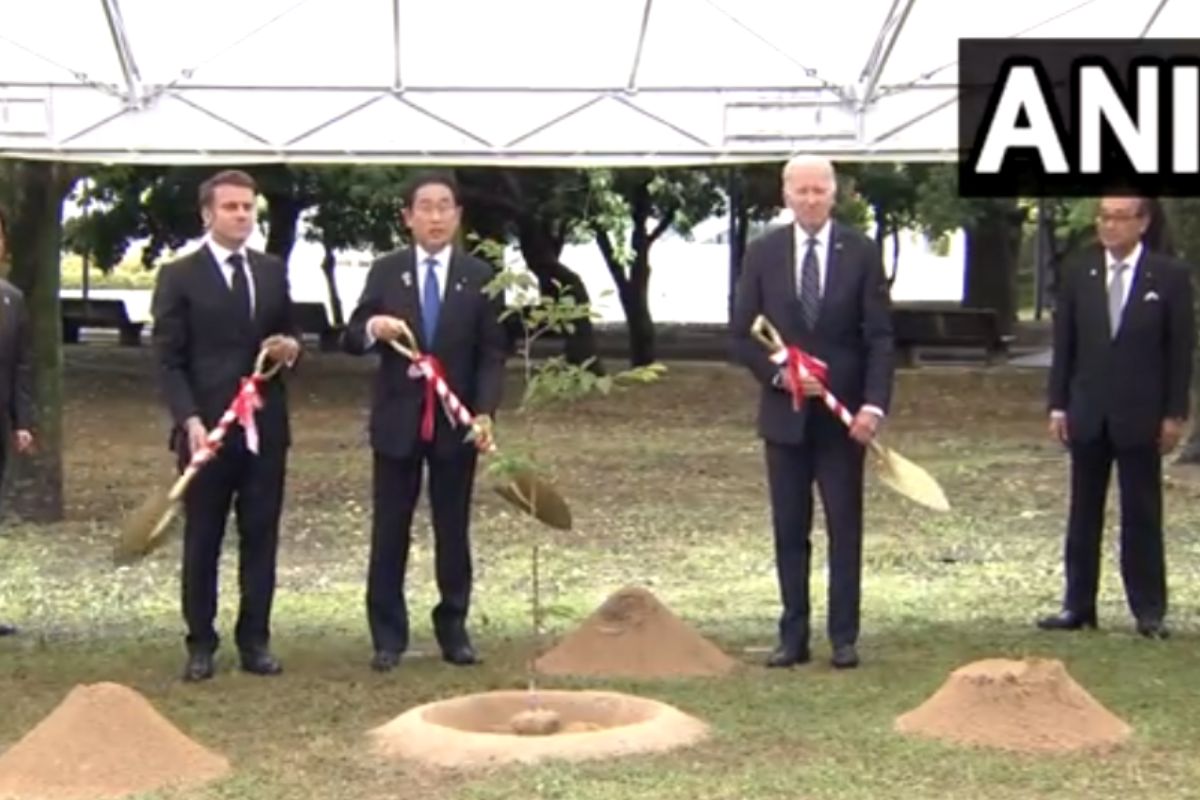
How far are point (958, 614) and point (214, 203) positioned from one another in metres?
3.83

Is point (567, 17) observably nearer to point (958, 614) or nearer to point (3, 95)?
point (3, 95)

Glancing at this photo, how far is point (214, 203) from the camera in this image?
7.62 meters

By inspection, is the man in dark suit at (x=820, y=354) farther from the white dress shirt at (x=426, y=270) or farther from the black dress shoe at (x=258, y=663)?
the black dress shoe at (x=258, y=663)

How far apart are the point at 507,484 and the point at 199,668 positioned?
1401 millimetres

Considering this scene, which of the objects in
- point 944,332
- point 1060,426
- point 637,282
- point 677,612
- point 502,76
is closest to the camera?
point 1060,426

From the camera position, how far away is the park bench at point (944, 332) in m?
27.6

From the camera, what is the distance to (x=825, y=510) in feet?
25.8

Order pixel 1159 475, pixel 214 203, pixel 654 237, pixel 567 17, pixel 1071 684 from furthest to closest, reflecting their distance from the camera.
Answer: pixel 654 237 → pixel 567 17 → pixel 1159 475 → pixel 214 203 → pixel 1071 684

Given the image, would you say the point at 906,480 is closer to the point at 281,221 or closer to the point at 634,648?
the point at 634,648

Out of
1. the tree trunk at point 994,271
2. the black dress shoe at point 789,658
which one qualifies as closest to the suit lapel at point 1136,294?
the black dress shoe at point 789,658

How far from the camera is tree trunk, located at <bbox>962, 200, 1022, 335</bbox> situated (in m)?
32.3

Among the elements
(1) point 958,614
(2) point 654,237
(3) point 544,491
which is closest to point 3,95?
(3) point 544,491

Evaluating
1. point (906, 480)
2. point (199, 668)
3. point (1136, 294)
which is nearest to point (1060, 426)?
point (1136, 294)

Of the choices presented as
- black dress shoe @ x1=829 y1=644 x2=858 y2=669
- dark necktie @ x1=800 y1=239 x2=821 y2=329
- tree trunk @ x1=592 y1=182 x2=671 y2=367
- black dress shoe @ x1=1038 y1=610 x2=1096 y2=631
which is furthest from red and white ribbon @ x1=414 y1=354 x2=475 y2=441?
tree trunk @ x1=592 y1=182 x2=671 y2=367
